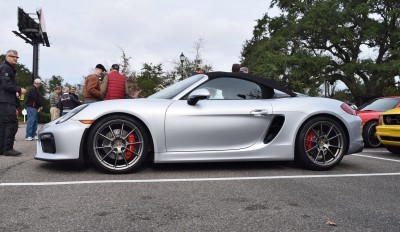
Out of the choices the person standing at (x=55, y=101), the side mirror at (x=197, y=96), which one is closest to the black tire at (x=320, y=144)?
the side mirror at (x=197, y=96)

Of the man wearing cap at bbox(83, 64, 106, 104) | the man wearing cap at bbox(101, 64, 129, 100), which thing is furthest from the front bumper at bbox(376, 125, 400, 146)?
the man wearing cap at bbox(83, 64, 106, 104)

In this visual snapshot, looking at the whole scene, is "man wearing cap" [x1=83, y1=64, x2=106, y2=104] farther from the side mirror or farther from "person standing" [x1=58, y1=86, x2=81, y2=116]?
the side mirror

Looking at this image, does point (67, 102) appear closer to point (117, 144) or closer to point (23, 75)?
point (117, 144)

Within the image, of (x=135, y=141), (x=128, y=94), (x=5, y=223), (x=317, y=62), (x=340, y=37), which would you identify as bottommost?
(x=5, y=223)

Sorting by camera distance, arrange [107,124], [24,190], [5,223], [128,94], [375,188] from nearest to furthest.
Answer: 1. [5,223]
2. [24,190]
3. [375,188]
4. [107,124]
5. [128,94]

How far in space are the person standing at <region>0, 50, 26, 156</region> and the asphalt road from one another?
107 centimetres

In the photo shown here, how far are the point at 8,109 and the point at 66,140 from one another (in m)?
2.40

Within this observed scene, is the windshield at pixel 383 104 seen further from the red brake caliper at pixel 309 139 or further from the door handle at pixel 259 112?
the door handle at pixel 259 112

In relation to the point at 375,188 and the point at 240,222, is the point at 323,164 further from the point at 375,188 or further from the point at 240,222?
the point at 240,222

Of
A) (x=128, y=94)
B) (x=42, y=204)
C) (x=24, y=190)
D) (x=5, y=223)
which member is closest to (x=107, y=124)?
(x=24, y=190)

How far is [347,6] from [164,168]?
27.4m

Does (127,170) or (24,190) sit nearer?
(24,190)

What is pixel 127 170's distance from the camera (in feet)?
15.7

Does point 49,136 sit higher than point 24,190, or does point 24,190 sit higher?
point 49,136
